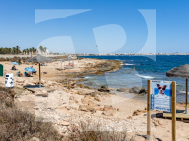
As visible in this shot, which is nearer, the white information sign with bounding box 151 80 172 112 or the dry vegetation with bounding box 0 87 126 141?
the dry vegetation with bounding box 0 87 126 141

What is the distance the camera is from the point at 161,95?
4.06 meters

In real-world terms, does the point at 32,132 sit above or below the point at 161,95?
below

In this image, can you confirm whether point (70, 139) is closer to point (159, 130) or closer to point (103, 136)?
point (103, 136)

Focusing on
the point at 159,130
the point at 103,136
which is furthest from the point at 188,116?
the point at 103,136

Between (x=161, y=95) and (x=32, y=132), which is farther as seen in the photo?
(x=161, y=95)

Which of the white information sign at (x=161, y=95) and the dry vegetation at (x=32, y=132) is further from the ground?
the white information sign at (x=161, y=95)

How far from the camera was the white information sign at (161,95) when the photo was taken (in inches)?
156

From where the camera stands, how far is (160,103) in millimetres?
4066

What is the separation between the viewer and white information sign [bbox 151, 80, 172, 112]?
13.0 feet

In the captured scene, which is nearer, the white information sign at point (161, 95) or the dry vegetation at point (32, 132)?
the dry vegetation at point (32, 132)

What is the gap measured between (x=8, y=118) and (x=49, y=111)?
87.5 inches

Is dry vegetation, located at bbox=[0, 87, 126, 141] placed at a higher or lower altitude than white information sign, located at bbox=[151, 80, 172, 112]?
lower

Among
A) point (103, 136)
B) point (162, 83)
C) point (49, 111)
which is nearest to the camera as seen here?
point (103, 136)

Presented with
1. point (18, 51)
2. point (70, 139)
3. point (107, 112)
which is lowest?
point (107, 112)
